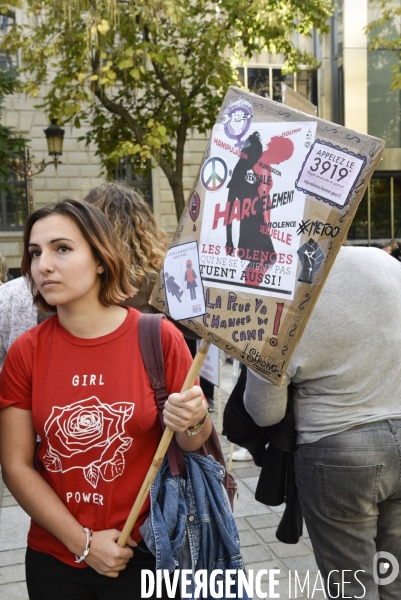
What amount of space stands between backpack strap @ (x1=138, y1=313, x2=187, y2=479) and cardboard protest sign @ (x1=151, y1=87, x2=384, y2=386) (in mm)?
85

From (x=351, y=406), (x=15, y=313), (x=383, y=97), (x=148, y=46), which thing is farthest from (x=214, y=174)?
(x=383, y=97)

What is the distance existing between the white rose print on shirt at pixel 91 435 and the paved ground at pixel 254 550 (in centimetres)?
204

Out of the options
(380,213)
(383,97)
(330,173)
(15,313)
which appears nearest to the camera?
(330,173)

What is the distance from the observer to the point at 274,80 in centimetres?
1997

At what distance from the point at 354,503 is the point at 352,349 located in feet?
1.77

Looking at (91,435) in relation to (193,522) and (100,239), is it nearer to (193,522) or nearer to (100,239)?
(193,522)

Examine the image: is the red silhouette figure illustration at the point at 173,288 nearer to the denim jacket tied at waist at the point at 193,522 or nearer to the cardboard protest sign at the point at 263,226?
the cardboard protest sign at the point at 263,226

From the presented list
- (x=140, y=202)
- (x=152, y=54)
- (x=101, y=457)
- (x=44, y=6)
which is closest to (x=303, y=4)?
(x=152, y=54)

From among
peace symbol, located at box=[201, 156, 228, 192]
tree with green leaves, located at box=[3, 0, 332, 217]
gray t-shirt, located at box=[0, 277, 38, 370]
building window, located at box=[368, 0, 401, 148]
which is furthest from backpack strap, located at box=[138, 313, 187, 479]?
building window, located at box=[368, 0, 401, 148]

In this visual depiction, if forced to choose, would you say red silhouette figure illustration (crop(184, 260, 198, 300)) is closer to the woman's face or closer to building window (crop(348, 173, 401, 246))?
the woman's face

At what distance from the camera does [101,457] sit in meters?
1.86

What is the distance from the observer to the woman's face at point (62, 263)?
189 cm

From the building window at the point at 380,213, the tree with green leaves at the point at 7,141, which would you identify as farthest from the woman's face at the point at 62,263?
the building window at the point at 380,213

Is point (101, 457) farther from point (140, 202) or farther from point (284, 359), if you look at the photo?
point (140, 202)
